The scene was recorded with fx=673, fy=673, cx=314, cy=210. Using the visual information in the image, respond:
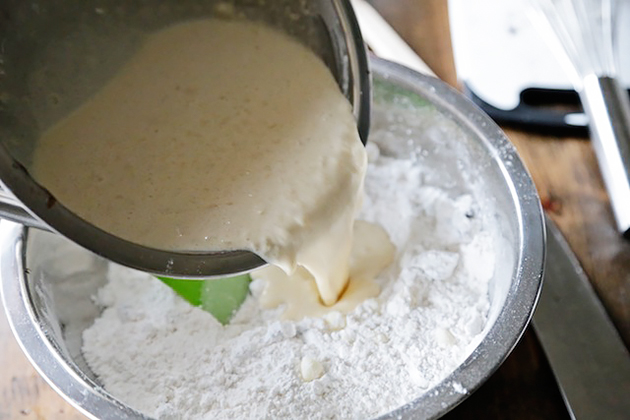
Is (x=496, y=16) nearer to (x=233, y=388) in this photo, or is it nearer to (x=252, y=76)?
(x=252, y=76)

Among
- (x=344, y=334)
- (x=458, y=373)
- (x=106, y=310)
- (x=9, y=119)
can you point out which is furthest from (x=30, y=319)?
(x=458, y=373)

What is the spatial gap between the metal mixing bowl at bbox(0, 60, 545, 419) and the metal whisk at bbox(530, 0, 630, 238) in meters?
0.22

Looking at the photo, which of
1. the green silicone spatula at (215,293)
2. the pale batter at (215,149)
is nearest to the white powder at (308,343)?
the green silicone spatula at (215,293)

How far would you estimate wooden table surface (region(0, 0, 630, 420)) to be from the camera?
2.95 ft

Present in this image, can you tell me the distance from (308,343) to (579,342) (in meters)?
0.37

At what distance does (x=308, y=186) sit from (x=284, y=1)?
22 centimetres

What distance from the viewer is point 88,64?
0.71m

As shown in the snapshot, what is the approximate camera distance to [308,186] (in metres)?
0.79

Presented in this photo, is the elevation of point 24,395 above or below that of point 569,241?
below

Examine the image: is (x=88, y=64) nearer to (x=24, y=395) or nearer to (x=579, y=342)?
(x=24, y=395)

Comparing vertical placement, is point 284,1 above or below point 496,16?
above

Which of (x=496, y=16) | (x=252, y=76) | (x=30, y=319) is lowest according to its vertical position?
(x=30, y=319)

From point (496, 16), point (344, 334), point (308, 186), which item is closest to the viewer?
point (308, 186)

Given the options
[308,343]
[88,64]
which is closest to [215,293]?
[308,343]
